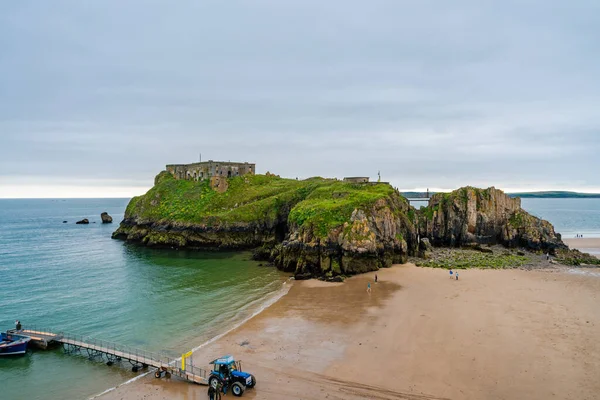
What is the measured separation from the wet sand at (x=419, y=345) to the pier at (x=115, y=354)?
734mm

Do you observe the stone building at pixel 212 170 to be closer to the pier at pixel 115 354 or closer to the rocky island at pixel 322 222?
the rocky island at pixel 322 222

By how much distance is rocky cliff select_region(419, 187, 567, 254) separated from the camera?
61.6m

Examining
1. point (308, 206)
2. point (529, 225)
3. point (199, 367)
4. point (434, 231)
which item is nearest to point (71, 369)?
point (199, 367)

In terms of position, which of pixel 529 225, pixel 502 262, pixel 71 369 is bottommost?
pixel 71 369

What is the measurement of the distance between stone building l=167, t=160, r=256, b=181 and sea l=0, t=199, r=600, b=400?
29.0m

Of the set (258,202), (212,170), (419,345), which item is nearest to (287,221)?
(258,202)

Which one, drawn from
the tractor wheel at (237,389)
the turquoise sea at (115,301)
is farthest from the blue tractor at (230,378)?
the turquoise sea at (115,301)

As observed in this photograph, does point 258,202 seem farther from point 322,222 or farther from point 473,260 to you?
point 473,260

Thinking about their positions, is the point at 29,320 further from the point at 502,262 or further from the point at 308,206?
the point at 502,262

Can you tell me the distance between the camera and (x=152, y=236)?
247 ft

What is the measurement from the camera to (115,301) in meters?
38.8

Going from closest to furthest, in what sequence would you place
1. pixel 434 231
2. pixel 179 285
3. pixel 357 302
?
pixel 357 302
pixel 179 285
pixel 434 231

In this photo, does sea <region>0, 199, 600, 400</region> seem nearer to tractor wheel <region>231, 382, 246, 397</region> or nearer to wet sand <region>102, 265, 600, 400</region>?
wet sand <region>102, 265, 600, 400</region>

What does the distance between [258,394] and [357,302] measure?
1694 centimetres
